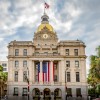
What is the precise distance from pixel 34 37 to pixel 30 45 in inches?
355

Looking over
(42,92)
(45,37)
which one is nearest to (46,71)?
(42,92)

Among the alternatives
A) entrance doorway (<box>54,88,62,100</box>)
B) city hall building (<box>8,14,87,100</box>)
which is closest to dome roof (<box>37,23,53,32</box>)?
city hall building (<box>8,14,87,100</box>)

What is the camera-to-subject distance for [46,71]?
77625 mm

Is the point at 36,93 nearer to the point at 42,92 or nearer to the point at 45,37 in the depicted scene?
the point at 42,92

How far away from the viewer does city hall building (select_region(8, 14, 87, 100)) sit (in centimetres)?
7663

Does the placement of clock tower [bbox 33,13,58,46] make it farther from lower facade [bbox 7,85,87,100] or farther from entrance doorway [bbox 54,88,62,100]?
lower facade [bbox 7,85,87,100]

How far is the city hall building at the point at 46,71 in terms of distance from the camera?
251 feet

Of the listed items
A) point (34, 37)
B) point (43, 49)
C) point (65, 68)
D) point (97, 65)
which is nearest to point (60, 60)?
point (65, 68)

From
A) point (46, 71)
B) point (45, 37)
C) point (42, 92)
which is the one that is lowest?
point (42, 92)

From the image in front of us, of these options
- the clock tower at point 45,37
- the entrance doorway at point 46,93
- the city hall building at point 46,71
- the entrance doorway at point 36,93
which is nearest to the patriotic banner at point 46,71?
the city hall building at point 46,71

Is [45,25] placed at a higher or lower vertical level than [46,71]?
higher

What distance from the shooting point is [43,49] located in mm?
84188

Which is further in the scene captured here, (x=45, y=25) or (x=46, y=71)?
(x=45, y=25)

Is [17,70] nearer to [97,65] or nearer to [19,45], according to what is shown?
[19,45]
